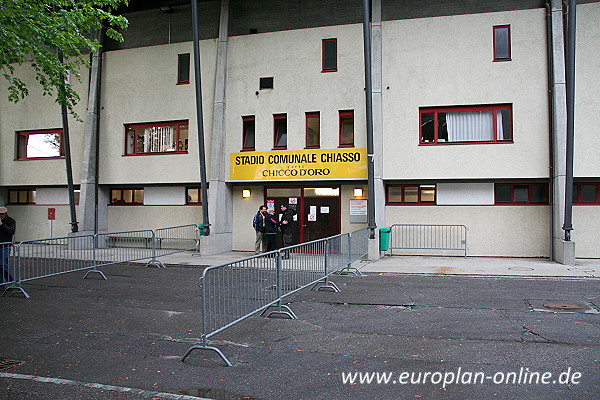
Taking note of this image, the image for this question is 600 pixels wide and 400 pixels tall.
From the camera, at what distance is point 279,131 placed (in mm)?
18453

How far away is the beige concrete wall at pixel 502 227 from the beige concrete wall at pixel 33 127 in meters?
15.2

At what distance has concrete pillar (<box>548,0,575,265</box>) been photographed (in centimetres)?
1520

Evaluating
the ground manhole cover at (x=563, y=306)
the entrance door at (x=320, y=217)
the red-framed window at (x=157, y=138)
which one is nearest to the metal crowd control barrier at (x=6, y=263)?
the red-framed window at (x=157, y=138)

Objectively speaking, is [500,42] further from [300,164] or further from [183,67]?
[183,67]

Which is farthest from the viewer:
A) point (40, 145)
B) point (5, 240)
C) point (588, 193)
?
point (40, 145)

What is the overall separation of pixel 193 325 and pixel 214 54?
13.6 meters

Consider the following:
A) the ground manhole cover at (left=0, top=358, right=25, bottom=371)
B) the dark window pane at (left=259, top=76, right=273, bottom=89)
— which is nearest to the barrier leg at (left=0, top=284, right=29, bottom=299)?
the ground manhole cover at (left=0, top=358, right=25, bottom=371)

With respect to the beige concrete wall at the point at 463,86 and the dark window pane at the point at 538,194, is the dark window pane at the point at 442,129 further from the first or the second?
the dark window pane at the point at 538,194

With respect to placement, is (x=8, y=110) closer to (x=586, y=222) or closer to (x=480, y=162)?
(x=480, y=162)

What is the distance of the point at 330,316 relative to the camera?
8.50 metres

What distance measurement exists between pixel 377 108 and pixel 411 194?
3.34 meters

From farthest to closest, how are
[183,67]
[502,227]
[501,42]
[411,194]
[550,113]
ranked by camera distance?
[183,67]
[411,194]
[502,227]
[501,42]
[550,113]

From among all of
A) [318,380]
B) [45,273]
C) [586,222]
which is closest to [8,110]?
[45,273]

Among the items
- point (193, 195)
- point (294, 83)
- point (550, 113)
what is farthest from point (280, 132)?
point (550, 113)
